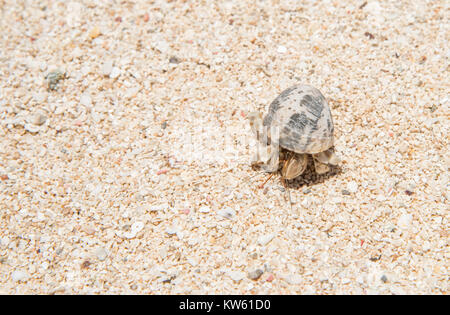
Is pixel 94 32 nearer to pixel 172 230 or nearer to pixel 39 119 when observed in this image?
pixel 39 119

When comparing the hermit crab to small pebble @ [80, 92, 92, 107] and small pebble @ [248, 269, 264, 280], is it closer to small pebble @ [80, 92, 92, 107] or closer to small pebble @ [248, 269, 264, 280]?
small pebble @ [248, 269, 264, 280]

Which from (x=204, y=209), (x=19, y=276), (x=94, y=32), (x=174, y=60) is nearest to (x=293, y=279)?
(x=204, y=209)

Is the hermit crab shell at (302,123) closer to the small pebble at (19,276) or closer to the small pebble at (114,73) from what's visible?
the small pebble at (114,73)

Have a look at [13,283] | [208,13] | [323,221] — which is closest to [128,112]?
[208,13]

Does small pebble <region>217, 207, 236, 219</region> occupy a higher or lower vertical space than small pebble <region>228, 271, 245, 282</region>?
higher

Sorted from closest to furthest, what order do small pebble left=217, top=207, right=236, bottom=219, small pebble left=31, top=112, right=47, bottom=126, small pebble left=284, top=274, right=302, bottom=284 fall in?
1. small pebble left=284, top=274, right=302, bottom=284
2. small pebble left=217, top=207, right=236, bottom=219
3. small pebble left=31, top=112, right=47, bottom=126

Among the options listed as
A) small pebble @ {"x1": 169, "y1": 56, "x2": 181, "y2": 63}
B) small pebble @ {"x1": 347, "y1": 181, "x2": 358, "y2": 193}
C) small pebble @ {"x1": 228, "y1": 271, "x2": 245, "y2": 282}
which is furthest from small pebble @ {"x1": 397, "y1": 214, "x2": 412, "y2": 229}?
small pebble @ {"x1": 169, "y1": 56, "x2": 181, "y2": 63}
